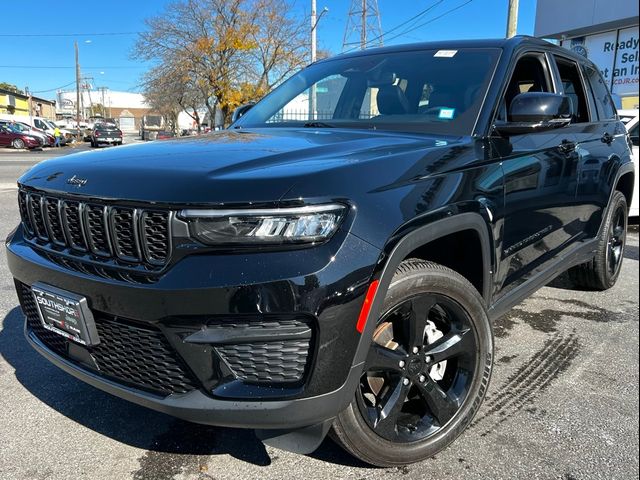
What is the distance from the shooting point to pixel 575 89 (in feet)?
12.8

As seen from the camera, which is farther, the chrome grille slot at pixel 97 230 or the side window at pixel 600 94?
the side window at pixel 600 94

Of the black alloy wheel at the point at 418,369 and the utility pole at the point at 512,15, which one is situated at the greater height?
the utility pole at the point at 512,15

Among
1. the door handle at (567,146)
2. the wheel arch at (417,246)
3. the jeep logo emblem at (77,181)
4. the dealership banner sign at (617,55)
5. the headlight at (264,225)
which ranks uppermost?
the dealership banner sign at (617,55)

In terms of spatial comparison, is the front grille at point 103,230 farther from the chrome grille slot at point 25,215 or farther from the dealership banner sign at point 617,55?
the dealership banner sign at point 617,55

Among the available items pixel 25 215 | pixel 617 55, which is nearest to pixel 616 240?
pixel 25 215

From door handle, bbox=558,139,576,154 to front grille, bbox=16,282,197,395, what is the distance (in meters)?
2.55

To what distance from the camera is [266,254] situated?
1.71 meters

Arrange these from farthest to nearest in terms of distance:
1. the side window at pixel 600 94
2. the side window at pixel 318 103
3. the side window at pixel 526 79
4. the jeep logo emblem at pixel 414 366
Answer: the side window at pixel 600 94 < the side window at pixel 318 103 < the side window at pixel 526 79 < the jeep logo emblem at pixel 414 366

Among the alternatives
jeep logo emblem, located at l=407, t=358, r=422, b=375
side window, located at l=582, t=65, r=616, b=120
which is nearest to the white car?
side window, located at l=582, t=65, r=616, b=120

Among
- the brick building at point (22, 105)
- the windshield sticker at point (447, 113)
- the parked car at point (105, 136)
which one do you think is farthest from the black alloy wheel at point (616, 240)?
the brick building at point (22, 105)

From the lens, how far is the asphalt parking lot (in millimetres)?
2232

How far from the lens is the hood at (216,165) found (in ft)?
5.74

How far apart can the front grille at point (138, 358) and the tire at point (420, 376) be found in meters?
0.60

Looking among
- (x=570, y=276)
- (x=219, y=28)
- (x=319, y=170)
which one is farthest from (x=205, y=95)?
(x=319, y=170)
